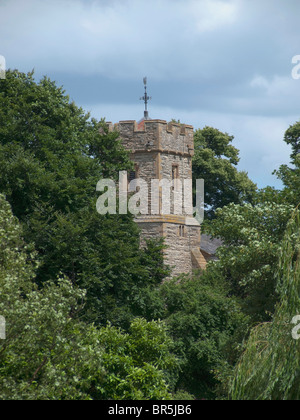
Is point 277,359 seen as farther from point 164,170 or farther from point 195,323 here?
point 164,170

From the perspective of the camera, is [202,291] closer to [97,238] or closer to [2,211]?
[97,238]

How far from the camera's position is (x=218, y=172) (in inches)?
2238

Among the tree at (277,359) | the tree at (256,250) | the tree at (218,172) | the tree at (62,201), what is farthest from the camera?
the tree at (218,172)

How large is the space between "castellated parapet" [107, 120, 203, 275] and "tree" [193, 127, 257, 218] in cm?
1141

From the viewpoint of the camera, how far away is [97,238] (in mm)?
35125

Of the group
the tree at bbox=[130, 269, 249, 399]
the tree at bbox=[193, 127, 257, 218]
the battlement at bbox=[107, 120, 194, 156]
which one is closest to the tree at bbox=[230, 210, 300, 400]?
the tree at bbox=[130, 269, 249, 399]

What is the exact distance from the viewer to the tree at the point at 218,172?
188 ft

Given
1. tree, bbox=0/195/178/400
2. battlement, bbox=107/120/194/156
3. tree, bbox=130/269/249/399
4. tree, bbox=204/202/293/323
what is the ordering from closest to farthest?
tree, bbox=0/195/178/400, tree, bbox=204/202/293/323, tree, bbox=130/269/249/399, battlement, bbox=107/120/194/156

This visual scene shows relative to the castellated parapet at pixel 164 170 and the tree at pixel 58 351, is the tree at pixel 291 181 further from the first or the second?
→ the castellated parapet at pixel 164 170

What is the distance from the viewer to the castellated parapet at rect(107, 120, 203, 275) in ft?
145

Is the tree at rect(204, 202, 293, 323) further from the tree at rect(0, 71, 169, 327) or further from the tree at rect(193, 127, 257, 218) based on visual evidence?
the tree at rect(193, 127, 257, 218)

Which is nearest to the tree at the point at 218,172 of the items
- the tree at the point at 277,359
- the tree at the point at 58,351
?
the tree at the point at 58,351

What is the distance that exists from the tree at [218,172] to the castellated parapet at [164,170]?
11411 millimetres
